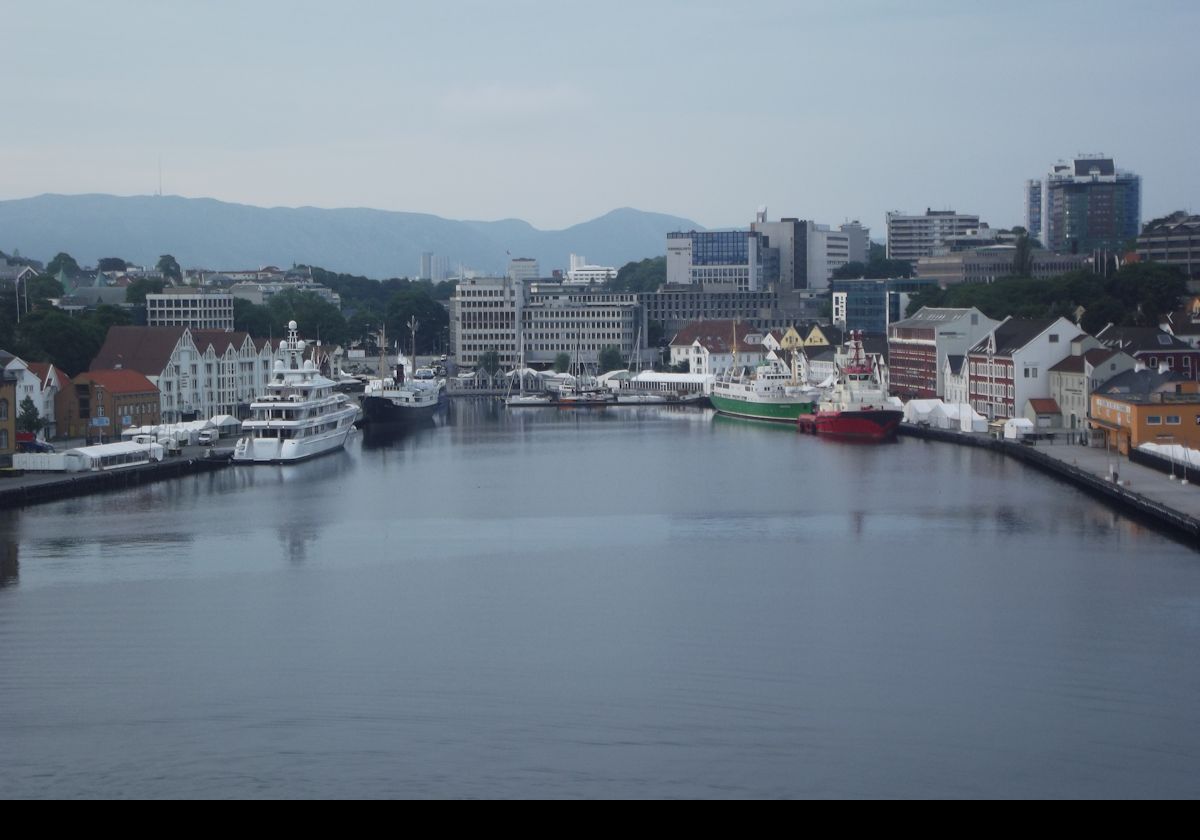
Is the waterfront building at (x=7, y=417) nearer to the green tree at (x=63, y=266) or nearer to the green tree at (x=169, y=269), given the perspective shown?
the green tree at (x=169, y=269)

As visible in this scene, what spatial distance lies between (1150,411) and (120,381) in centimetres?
1201

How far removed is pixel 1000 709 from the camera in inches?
227

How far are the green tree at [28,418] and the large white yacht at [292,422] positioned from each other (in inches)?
85.8

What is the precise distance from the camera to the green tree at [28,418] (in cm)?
1611

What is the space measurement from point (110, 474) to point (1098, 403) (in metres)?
10.5

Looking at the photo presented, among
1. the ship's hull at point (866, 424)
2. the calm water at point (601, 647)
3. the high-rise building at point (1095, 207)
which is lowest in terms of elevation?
the calm water at point (601, 647)

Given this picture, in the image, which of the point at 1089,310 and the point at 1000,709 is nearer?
the point at 1000,709

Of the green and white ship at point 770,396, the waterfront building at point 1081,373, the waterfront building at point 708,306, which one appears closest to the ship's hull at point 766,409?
the green and white ship at point 770,396

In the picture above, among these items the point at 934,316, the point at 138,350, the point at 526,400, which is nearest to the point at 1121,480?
the point at 934,316

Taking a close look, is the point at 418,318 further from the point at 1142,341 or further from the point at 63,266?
the point at 1142,341
